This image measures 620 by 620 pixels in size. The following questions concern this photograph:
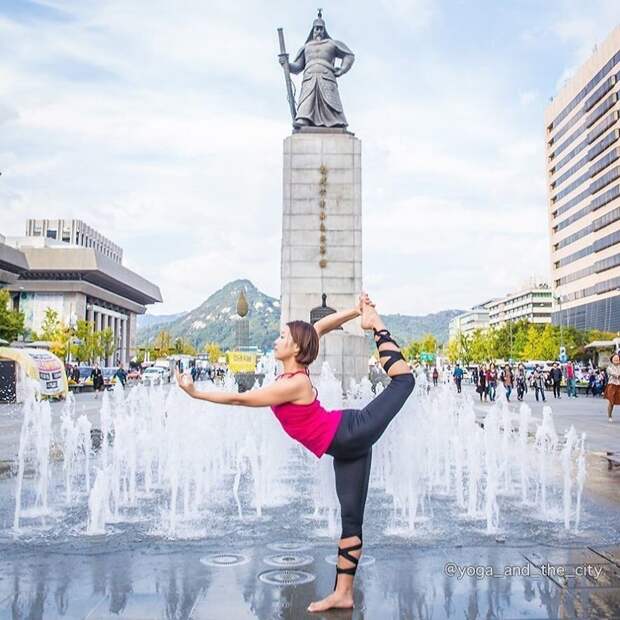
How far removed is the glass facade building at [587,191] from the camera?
6631 centimetres

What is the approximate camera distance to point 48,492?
24.1ft

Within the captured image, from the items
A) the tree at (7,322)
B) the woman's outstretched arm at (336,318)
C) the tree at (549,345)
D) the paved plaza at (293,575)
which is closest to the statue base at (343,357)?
the paved plaza at (293,575)

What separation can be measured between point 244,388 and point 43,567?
16.9 metres

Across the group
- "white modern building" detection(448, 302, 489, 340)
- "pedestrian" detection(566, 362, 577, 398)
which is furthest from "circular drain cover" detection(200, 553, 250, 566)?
"white modern building" detection(448, 302, 489, 340)

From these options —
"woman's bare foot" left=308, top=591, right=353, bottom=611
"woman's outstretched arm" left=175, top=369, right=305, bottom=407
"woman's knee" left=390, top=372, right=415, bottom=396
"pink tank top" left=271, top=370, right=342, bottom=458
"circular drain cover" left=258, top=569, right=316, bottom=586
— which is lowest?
"circular drain cover" left=258, top=569, right=316, bottom=586

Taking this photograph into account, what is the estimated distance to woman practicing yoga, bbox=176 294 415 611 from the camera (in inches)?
139

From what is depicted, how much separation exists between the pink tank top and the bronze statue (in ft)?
68.2

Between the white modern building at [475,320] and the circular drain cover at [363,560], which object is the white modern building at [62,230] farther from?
the circular drain cover at [363,560]

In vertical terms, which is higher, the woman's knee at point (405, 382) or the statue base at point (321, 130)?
the statue base at point (321, 130)

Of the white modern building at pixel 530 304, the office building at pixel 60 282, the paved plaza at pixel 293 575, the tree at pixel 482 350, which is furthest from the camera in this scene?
the white modern building at pixel 530 304

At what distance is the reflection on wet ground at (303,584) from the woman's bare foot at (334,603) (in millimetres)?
46

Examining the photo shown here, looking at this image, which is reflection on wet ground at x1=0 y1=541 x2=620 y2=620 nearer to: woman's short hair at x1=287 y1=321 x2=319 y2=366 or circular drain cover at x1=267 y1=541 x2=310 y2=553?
circular drain cover at x1=267 y1=541 x2=310 y2=553

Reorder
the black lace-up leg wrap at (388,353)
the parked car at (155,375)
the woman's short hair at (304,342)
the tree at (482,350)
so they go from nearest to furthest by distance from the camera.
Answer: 1. the woman's short hair at (304,342)
2. the black lace-up leg wrap at (388,353)
3. the parked car at (155,375)
4. the tree at (482,350)

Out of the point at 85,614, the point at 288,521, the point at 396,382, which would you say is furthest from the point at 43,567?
the point at 396,382
